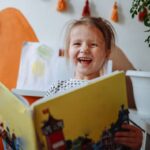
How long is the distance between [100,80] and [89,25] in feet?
1.24

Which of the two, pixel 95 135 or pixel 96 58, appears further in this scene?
pixel 96 58

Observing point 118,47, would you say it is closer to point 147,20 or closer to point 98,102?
point 147,20

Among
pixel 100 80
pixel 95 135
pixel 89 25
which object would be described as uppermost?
pixel 89 25

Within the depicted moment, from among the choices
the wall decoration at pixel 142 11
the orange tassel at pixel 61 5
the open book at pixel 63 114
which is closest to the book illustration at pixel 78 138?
the open book at pixel 63 114

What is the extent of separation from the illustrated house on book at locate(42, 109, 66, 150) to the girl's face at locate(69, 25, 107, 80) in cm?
39

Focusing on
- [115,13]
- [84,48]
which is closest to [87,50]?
[84,48]

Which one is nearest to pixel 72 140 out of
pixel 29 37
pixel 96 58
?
pixel 96 58

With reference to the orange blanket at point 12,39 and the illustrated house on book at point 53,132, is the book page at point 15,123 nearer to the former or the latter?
the illustrated house on book at point 53,132

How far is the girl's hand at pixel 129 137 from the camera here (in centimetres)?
52

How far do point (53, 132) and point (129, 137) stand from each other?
197 mm

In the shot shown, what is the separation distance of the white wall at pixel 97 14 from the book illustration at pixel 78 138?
75 centimetres

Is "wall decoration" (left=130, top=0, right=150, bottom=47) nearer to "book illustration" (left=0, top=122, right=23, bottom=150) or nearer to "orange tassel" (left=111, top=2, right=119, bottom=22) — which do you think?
"orange tassel" (left=111, top=2, right=119, bottom=22)

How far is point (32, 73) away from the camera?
118 cm

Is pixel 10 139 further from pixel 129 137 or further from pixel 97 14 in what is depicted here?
pixel 97 14
